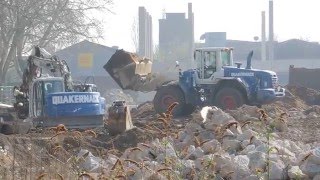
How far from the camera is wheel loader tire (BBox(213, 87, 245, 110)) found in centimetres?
3017

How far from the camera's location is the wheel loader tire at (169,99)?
3147 centimetres

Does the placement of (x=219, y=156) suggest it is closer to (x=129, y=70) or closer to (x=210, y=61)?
(x=210, y=61)

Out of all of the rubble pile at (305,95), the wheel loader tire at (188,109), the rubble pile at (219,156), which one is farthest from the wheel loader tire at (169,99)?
the rubble pile at (219,156)

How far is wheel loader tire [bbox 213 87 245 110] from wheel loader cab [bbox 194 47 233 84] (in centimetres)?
78

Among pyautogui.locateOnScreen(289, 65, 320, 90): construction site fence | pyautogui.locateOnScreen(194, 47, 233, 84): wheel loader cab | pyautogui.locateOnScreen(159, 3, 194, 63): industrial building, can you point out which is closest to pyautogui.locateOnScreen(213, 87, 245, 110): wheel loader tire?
pyautogui.locateOnScreen(194, 47, 233, 84): wheel loader cab

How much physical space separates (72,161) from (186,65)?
58991 mm

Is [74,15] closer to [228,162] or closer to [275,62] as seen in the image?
[275,62]

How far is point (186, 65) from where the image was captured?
7094 centimetres

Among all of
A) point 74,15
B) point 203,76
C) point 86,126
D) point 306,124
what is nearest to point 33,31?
point 74,15

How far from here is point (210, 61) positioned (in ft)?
102

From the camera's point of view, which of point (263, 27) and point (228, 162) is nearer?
point (228, 162)

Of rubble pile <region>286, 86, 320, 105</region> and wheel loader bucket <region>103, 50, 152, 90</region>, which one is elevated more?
wheel loader bucket <region>103, 50, 152, 90</region>

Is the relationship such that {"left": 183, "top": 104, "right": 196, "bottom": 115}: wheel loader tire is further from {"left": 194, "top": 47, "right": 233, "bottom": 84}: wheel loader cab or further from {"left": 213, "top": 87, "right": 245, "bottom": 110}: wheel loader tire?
{"left": 213, "top": 87, "right": 245, "bottom": 110}: wheel loader tire

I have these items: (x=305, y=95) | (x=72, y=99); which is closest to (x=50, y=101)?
(x=72, y=99)
